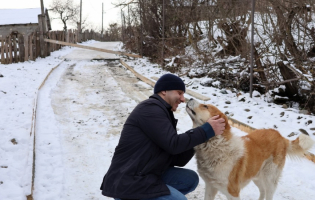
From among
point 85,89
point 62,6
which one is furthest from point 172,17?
point 62,6

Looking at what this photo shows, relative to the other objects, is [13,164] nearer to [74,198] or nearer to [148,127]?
[74,198]

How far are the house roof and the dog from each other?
43.2 metres

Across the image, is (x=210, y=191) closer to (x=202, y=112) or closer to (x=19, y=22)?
(x=202, y=112)

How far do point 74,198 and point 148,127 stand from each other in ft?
6.97

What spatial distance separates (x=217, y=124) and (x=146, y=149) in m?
0.76

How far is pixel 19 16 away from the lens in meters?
44.2

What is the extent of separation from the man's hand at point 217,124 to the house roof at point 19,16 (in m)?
43.4

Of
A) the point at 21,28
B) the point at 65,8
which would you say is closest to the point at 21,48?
the point at 21,28

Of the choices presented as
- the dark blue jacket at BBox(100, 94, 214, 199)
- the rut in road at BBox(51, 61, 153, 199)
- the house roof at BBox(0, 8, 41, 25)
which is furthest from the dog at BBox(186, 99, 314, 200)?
the house roof at BBox(0, 8, 41, 25)

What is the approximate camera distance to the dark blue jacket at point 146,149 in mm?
2906

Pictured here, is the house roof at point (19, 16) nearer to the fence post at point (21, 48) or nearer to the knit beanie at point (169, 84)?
the fence post at point (21, 48)

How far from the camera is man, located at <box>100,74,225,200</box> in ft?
9.54

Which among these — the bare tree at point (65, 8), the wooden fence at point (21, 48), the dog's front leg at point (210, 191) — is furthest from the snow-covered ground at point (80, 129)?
the bare tree at point (65, 8)

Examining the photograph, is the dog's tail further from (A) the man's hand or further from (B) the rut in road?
(B) the rut in road
